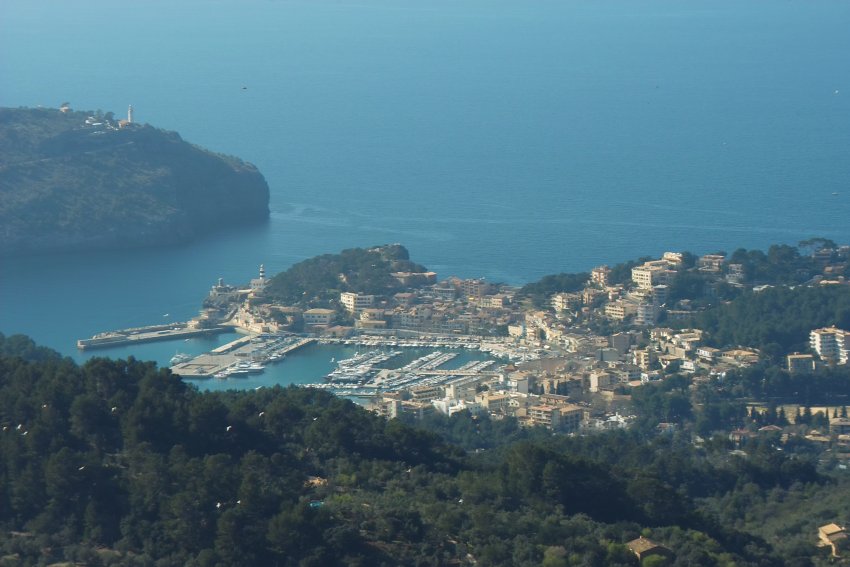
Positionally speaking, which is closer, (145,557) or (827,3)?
(145,557)

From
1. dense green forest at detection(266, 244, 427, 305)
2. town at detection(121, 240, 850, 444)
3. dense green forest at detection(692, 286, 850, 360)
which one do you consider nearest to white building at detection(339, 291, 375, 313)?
town at detection(121, 240, 850, 444)

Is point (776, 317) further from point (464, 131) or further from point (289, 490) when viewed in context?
point (464, 131)

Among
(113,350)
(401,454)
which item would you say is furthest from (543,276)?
(401,454)

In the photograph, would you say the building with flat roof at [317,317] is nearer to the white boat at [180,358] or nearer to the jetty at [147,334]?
the jetty at [147,334]

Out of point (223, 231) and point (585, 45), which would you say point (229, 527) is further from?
point (585, 45)

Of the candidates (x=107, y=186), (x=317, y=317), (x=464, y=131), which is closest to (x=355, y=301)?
(x=317, y=317)

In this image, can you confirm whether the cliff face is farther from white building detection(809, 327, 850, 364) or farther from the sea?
white building detection(809, 327, 850, 364)

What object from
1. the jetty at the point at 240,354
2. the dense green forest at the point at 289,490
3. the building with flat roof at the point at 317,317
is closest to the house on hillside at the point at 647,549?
the dense green forest at the point at 289,490
